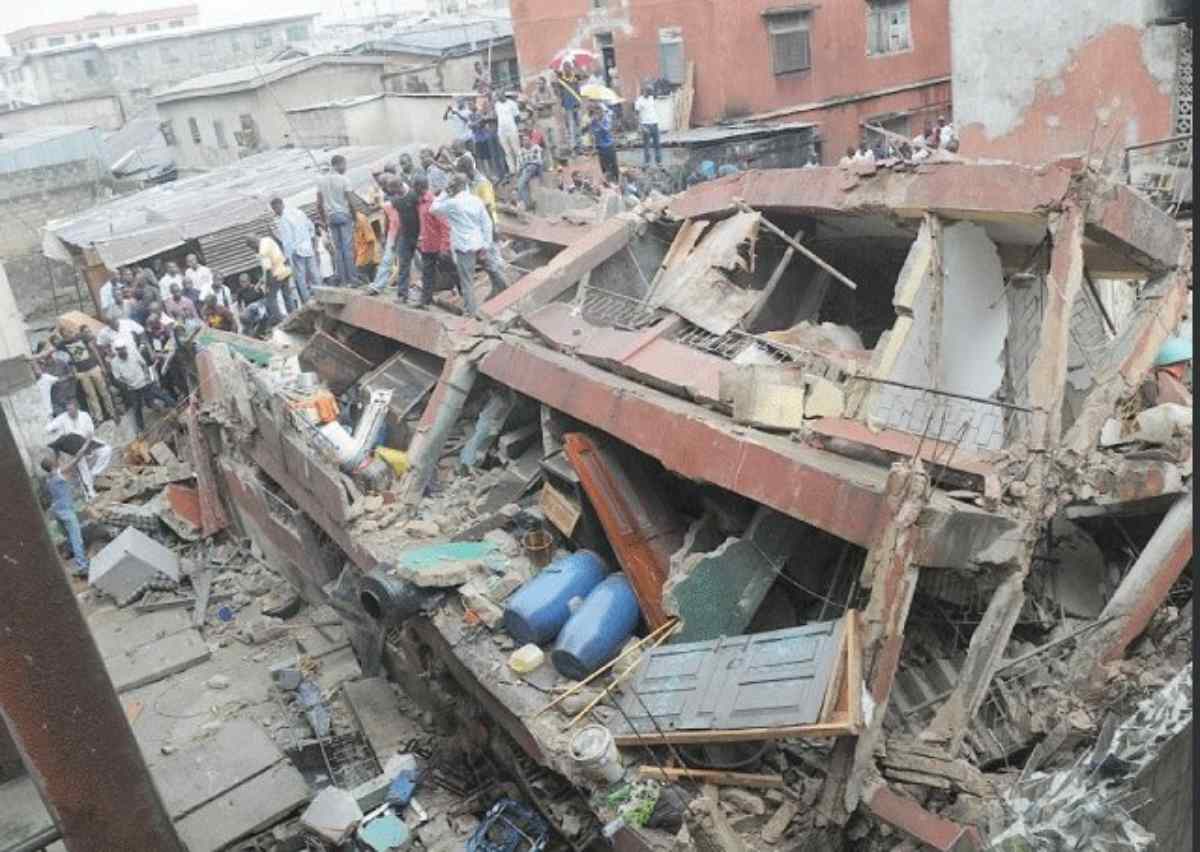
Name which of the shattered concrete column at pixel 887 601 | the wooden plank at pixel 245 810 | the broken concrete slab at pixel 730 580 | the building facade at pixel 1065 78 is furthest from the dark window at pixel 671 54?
the shattered concrete column at pixel 887 601

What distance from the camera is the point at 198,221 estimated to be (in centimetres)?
1947

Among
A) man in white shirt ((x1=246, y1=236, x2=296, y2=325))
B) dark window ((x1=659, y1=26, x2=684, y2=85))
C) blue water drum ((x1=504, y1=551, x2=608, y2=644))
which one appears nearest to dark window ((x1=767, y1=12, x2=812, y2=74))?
dark window ((x1=659, y1=26, x2=684, y2=85))

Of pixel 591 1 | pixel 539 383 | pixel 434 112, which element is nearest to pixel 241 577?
pixel 539 383

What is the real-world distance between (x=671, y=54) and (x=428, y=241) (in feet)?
46.7

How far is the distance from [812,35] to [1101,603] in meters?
18.8

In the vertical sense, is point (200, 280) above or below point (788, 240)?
below

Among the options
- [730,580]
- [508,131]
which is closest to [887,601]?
[730,580]

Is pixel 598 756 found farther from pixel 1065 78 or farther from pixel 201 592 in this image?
pixel 1065 78

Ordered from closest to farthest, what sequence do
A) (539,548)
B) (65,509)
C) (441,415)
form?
(539,548) → (441,415) → (65,509)

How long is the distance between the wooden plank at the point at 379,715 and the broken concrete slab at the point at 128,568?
12.5ft

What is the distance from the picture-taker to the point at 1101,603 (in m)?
6.34

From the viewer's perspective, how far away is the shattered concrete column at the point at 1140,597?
5.80 meters

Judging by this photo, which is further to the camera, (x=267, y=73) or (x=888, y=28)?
(x=267, y=73)

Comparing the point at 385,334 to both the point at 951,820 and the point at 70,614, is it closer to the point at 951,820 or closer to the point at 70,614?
the point at 951,820
